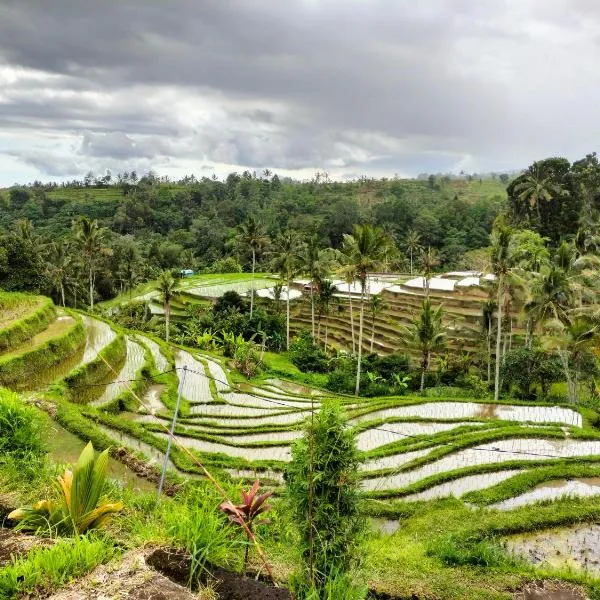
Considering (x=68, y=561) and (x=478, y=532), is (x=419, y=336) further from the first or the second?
(x=68, y=561)

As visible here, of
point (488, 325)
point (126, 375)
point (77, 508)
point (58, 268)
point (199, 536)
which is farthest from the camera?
point (58, 268)

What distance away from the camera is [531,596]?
6.33 m

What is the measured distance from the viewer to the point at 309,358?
32.5 m

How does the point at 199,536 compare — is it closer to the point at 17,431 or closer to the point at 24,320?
the point at 17,431

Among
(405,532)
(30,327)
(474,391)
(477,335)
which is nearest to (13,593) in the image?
(405,532)

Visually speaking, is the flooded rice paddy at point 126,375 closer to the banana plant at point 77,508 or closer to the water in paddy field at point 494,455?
the water in paddy field at point 494,455

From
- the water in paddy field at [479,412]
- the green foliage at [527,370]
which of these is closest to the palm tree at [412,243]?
the green foliage at [527,370]

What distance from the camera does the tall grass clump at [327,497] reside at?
470 cm

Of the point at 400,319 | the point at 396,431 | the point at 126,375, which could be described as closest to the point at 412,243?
the point at 400,319

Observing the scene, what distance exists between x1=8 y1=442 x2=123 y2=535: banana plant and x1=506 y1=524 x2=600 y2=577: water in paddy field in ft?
21.4

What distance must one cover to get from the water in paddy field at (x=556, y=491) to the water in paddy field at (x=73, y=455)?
7.54m

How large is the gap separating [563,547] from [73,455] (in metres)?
10.1

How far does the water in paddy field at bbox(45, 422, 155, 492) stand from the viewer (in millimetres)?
10453

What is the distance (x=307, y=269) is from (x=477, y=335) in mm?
12128
